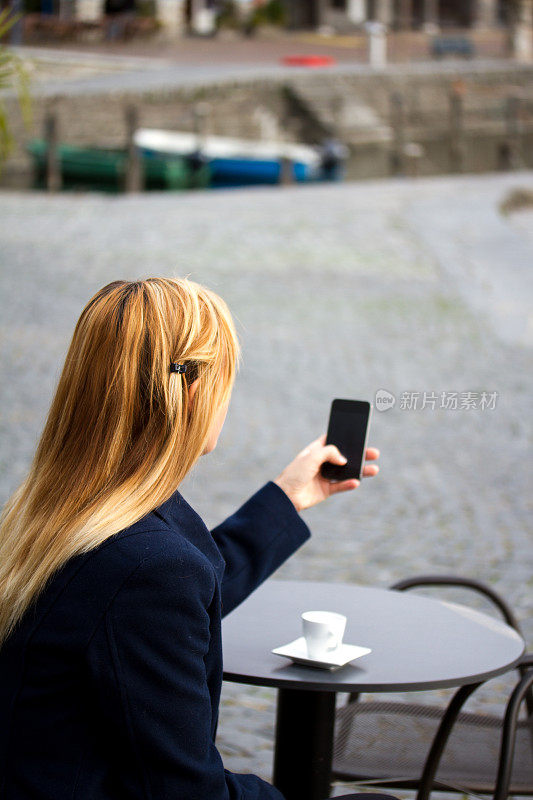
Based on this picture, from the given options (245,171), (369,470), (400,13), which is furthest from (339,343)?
(400,13)

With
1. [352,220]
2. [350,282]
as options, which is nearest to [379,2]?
[352,220]

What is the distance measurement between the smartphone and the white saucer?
0.34 m

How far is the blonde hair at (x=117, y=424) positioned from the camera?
1624 millimetres

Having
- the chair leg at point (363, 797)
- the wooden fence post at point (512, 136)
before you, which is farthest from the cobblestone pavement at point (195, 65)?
the chair leg at point (363, 797)

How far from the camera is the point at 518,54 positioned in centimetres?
4309

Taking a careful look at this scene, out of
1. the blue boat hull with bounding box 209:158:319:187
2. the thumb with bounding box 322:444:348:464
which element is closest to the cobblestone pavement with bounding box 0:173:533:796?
the thumb with bounding box 322:444:348:464

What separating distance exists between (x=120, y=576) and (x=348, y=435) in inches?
31.3

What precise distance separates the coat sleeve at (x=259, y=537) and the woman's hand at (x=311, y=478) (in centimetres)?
5

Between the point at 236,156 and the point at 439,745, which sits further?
the point at 236,156

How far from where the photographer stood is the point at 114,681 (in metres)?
1.52

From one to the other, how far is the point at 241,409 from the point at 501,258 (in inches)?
235

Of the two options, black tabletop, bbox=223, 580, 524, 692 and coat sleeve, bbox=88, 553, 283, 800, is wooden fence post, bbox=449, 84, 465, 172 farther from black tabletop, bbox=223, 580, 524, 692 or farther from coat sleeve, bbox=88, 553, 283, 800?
coat sleeve, bbox=88, 553, 283, 800

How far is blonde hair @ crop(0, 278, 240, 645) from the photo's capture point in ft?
5.33

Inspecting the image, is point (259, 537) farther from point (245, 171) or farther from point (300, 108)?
point (300, 108)
